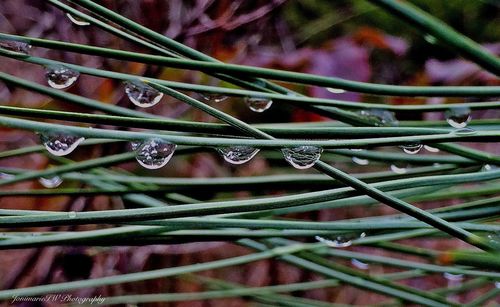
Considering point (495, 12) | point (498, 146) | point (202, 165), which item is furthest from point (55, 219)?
point (495, 12)

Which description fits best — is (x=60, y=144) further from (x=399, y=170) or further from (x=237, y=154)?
(x=399, y=170)

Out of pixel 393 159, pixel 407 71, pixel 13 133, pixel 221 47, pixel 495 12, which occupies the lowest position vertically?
pixel 393 159

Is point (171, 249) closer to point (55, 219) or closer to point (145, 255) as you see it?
point (145, 255)

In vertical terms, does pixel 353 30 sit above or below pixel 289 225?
above

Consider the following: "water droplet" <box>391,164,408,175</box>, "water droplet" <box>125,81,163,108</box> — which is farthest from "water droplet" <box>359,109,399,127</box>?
"water droplet" <box>125,81,163,108</box>

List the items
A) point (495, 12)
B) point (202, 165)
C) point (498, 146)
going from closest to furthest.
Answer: point (202, 165)
point (498, 146)
point (495, 12)

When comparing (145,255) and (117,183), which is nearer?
(117,183)
